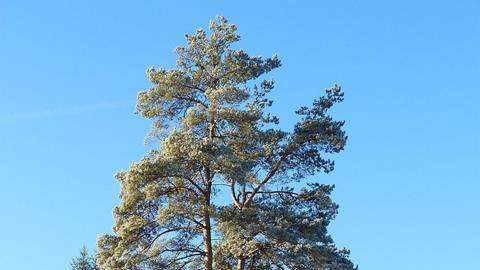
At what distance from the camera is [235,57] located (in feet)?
83.8

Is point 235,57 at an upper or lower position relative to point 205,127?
upper

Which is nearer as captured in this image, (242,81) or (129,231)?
(129,231)

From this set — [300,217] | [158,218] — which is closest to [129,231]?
[158,218]

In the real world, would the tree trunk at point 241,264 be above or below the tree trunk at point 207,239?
below

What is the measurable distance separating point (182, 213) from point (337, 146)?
576 centimetres

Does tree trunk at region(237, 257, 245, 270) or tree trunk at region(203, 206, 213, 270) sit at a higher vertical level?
tree trunk at region(203, 206, 213, 270)

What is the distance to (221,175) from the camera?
23.9 metres

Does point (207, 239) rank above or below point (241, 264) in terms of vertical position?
above

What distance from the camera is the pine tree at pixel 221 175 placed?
2278 cm

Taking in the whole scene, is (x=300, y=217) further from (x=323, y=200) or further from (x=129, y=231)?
(x=129, y=231)

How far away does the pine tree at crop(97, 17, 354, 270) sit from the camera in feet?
74.7

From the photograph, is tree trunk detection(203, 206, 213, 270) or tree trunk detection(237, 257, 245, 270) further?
tree trunk detection(203, 206, 213, 270)

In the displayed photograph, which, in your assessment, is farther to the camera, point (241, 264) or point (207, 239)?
point (207, 239)

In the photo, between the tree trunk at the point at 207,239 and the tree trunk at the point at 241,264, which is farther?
the tree trunk at the point at 207,239
